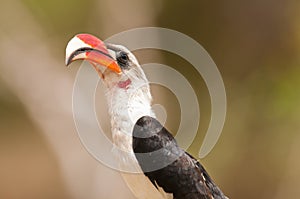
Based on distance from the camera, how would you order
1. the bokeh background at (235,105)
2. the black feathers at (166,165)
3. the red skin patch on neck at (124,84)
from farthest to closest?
the bokeh background at (235,105)
the red skin patch on neck at (124,84)
the black feathers at (166,165)

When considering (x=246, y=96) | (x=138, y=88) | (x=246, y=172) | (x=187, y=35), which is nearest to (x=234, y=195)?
(x=246, y=172)

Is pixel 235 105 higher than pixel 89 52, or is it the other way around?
pixel 89 52

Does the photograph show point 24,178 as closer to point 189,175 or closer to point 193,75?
point 193,75

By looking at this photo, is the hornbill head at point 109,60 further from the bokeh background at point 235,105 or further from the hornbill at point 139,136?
the bokeh background at point 235,105

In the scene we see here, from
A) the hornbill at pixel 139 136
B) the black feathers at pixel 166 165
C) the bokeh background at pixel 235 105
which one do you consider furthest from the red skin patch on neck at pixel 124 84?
the bokeh background at pixel 235 105

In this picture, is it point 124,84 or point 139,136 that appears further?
point 124,84

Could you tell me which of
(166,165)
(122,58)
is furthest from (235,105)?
(166,165)

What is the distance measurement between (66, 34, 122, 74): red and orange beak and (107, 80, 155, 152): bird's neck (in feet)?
0.31

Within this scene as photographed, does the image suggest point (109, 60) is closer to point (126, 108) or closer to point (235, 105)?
point (126, 108)

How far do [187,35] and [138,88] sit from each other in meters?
3.28

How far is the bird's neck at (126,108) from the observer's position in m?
3.03

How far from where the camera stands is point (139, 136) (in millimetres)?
3000

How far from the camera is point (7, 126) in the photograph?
6629mm

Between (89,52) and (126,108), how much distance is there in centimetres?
29
